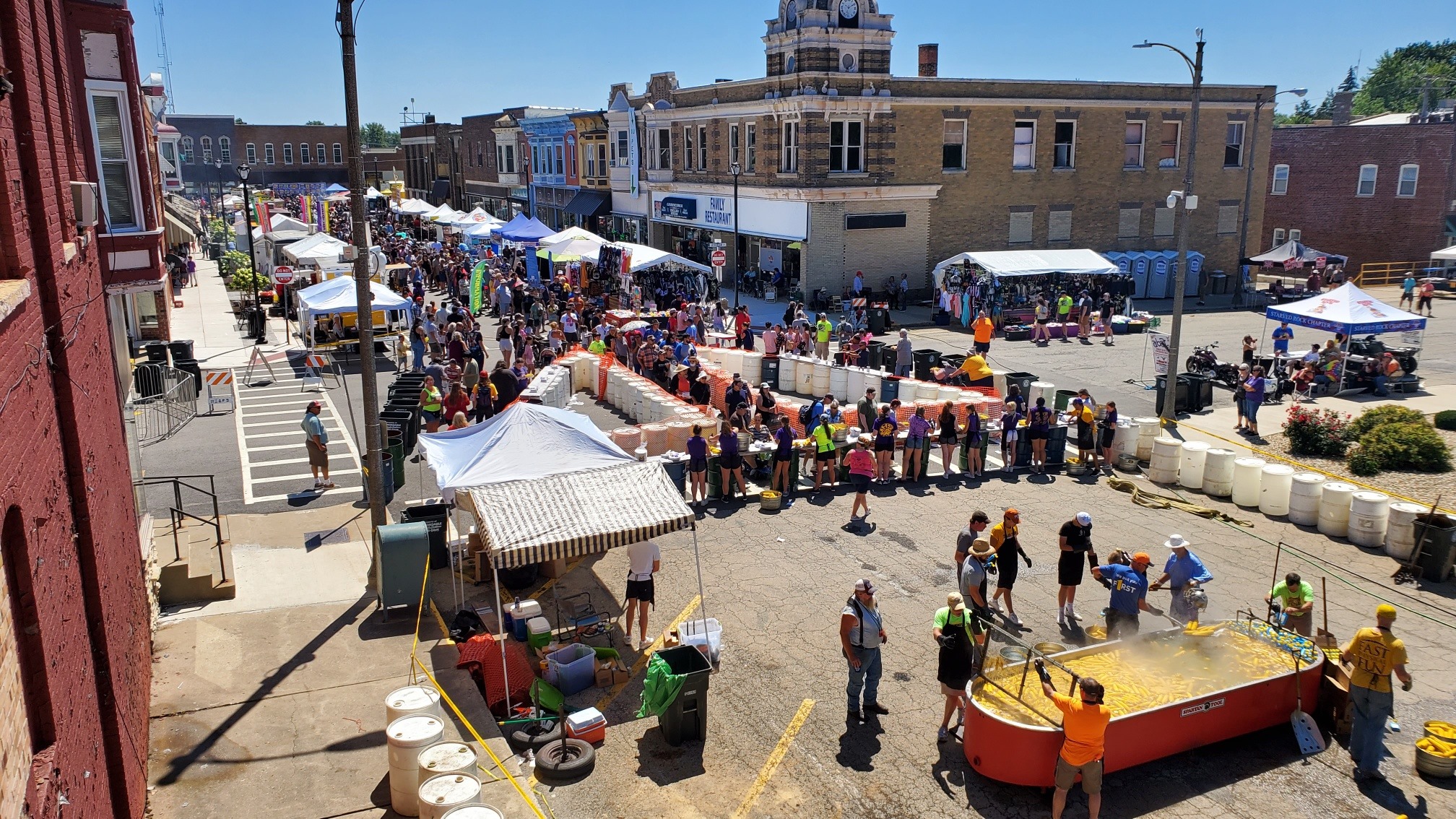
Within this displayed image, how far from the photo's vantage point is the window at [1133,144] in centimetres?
4272

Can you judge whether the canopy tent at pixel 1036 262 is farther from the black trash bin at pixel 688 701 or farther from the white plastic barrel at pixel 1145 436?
the black trash bin at pixel 688 701

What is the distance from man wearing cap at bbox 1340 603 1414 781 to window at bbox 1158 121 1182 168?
38.8 metres

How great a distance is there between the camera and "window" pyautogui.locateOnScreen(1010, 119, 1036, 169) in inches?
1603

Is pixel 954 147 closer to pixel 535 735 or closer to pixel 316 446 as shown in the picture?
pixel 316 446

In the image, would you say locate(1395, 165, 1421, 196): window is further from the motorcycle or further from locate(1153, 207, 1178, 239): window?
the motorcycle

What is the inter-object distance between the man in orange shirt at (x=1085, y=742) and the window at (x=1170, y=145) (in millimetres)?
40595

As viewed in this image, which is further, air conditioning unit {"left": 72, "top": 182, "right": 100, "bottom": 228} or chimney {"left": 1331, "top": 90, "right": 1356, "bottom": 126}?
chimney {"left": 1331, "top": 90, "right": 1356, "bottom": 126}

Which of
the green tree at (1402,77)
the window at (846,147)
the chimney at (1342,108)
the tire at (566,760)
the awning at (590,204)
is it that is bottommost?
the tire at (566,760)

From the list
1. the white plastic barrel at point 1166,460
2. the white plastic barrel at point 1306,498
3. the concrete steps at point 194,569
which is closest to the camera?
the concrete steps at point 194,569

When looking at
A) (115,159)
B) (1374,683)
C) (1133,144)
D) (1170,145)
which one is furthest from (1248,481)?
(1170,145)

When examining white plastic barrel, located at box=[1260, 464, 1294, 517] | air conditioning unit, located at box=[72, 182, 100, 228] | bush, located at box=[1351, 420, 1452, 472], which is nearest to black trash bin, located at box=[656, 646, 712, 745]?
air conditioning unit, located at box=[72, 182, 100, 228]

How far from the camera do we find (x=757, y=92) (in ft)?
129

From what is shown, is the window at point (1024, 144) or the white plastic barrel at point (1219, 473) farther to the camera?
the window at point (1024, 144)

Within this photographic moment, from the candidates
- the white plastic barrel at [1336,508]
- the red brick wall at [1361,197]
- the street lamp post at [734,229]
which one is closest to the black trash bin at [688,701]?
the white plastic barrel at [1336,508]
